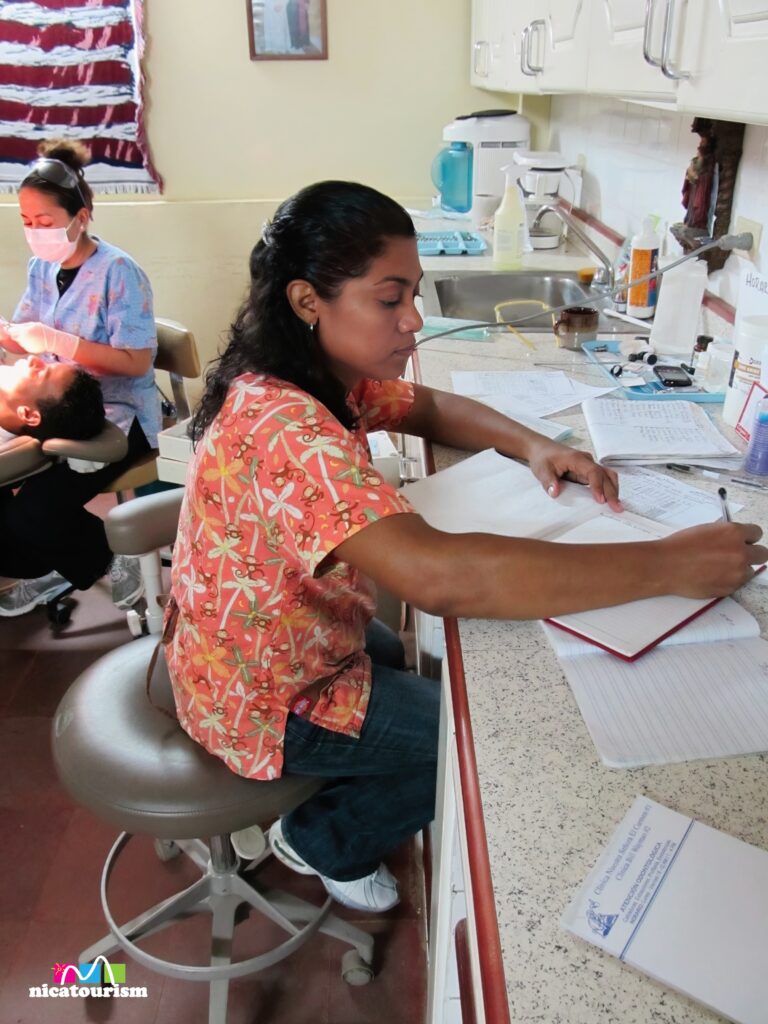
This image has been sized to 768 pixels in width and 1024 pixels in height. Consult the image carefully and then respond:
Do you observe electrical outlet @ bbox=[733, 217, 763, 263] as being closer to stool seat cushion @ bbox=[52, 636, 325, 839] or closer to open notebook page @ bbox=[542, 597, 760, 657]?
open notebook page @ bbox=[542, 597, 760, 657]

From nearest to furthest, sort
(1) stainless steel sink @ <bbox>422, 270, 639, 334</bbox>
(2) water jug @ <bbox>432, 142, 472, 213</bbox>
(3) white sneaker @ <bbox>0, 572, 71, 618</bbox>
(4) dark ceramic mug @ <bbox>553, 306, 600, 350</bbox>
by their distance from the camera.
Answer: (4) dark ceramic mug @ <bbox>553, 306, 600, 350</bbox> < (1) stainless steel sink @ <bbox>422, 270, 639, 334</bbox> < (3) white sneaker @ <bbox>0, 572, 71, 618</bbox> < (2) water jug @ <bbox>432, 142, 472, 213</bbox>

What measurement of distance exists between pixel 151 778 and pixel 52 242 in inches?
62.2

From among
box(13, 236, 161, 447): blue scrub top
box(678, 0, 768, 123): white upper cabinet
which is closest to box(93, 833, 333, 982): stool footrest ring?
box(13, 236, 161, 447): blue scrub top

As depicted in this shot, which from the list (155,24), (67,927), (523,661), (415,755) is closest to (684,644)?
(523,661)

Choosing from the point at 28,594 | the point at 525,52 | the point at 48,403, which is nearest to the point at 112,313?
the point at 48,403

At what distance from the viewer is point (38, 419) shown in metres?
1.99

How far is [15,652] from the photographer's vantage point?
88.8 inches

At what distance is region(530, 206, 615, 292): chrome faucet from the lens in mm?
2057

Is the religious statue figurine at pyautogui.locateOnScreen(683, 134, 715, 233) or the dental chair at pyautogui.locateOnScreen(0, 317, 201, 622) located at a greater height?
the religious statue figurine at pyautogui.locateOnScreen(683, 134, 715, 233)

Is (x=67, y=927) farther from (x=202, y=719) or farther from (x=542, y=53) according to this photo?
(x=542, y=53)

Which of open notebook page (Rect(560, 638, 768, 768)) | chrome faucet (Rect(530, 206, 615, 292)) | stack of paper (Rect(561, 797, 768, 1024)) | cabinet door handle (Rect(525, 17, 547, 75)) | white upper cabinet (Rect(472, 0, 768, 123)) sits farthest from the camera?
chrome faucet (Rect(530, 206, 615, 292))

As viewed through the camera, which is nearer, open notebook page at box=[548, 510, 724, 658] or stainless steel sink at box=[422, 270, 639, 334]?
open notebook page at box=[548, 510, 724, 658]

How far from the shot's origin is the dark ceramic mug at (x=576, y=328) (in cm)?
174

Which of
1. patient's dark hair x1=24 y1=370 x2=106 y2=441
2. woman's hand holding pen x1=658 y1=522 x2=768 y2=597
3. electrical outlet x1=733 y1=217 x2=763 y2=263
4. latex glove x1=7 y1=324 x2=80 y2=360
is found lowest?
patient's dark hair x1=24 y1=370 x2=106 y2=441
